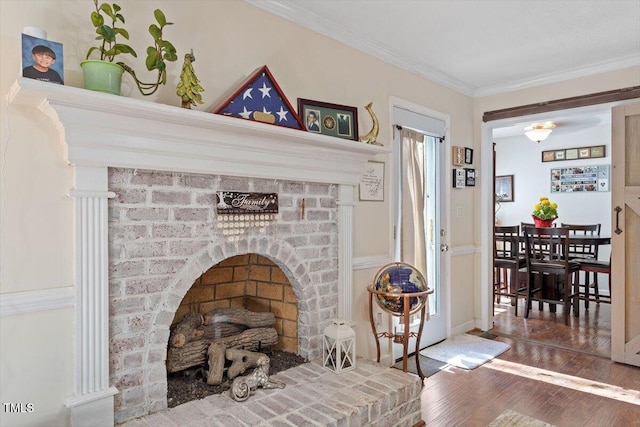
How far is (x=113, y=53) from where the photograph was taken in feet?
5.62

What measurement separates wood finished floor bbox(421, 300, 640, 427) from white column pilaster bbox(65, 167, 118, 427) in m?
1.81

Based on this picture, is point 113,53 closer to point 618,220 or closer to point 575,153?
point 618,220

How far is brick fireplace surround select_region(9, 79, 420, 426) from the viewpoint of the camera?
1682mm

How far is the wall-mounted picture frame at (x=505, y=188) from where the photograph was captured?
7.05 meters

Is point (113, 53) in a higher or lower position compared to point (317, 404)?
higher

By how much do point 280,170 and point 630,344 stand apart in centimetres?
323

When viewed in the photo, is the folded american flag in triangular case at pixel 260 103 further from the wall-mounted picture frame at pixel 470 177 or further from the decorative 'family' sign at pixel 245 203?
the wall-mounted picture frame at pixel 470 177

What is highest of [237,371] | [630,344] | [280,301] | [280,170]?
[280,170]

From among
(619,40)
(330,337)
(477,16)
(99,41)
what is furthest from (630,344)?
(99,41)

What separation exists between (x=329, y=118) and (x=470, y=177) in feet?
7.10

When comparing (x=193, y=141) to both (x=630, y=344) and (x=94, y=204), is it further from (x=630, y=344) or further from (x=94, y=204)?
(x=630, y=344)

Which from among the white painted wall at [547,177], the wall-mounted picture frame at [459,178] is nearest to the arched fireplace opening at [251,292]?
the wall-mounted picture frame at [459,178]

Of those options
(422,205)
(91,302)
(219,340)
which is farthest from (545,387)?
(91,302)

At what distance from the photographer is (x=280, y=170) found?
2354mm
